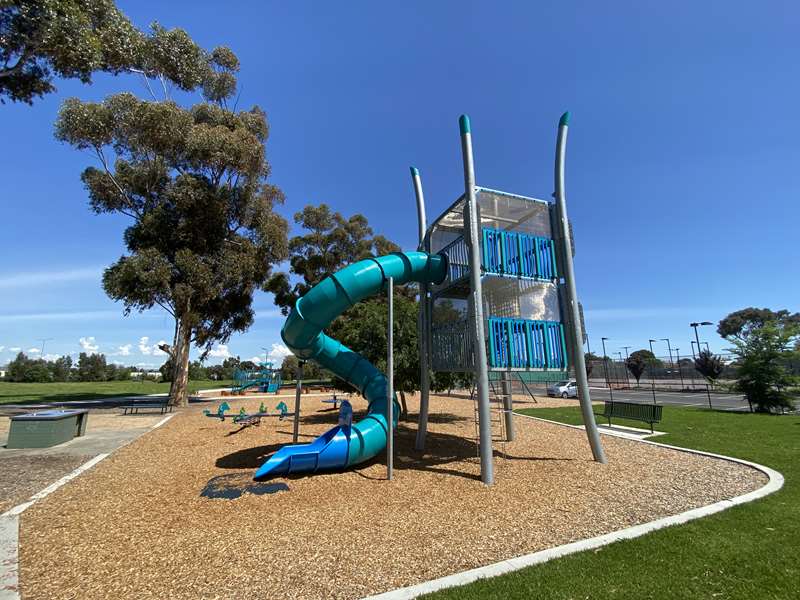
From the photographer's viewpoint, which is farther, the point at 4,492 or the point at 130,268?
the point at 130,268

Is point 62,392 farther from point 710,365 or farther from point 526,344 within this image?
point 710,365

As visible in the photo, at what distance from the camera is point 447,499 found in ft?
21.9

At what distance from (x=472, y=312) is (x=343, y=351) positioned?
3.68 metres

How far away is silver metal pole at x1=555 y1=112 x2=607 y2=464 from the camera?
29.7ft

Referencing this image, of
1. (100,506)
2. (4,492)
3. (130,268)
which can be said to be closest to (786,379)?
(100,506)

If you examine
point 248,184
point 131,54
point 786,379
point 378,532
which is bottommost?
point 378,532

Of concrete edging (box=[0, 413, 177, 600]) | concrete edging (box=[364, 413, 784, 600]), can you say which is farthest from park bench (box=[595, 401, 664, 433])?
concrete edging (box=[0, 413, 177, 600])

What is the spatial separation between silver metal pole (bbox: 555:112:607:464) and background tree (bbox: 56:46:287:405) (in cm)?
2127

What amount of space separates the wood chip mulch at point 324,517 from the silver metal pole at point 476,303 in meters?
0.67

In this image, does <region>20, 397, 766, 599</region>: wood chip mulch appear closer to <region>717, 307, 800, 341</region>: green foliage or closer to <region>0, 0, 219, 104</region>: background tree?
<region>0, 0, 219, 104</region>: background tree

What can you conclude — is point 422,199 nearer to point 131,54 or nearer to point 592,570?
point 592,570

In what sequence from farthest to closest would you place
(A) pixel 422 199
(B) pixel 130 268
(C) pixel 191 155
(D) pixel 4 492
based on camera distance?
(C) pixel 191 155, (B) pixel 130 268, (A) pixel 422 199, (D) pixel 4 492

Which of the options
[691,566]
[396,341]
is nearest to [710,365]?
[396,341]

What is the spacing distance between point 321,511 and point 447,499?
2113 mm
